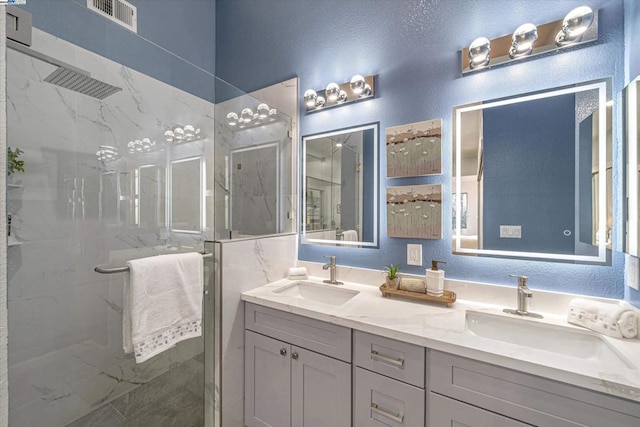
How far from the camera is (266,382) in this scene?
1.48 meters

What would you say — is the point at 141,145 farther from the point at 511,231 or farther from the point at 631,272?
the point at 631,272

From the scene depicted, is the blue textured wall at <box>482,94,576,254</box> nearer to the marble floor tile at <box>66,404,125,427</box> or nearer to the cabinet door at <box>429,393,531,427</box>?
the cabinet door at <box>429,393,531,427</box>

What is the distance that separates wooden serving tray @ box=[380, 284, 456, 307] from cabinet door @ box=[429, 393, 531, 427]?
464 mm

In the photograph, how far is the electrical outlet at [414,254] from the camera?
1602mm

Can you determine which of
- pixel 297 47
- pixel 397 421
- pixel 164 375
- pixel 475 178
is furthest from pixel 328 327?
pixel 297 47

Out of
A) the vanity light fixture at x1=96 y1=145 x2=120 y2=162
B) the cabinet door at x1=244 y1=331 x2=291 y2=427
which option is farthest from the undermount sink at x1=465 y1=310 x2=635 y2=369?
the vanity light fixture at x1=96 y1=145 x2=120 y2=162

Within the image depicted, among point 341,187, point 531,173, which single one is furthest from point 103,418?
point 531,173

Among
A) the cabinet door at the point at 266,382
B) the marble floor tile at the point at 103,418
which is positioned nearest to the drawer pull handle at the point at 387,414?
the cabinet door at the point at 266,382

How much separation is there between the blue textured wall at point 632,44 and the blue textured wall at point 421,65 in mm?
26

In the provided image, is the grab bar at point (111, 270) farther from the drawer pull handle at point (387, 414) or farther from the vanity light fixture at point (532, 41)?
the vanity light fixture at point (532, 41)

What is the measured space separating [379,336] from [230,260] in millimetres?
862

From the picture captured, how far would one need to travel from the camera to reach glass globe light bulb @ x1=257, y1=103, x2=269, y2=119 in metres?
1.86

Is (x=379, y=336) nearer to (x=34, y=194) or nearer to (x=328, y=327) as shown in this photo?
(x=328, y=327)

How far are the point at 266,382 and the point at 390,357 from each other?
76 cm
